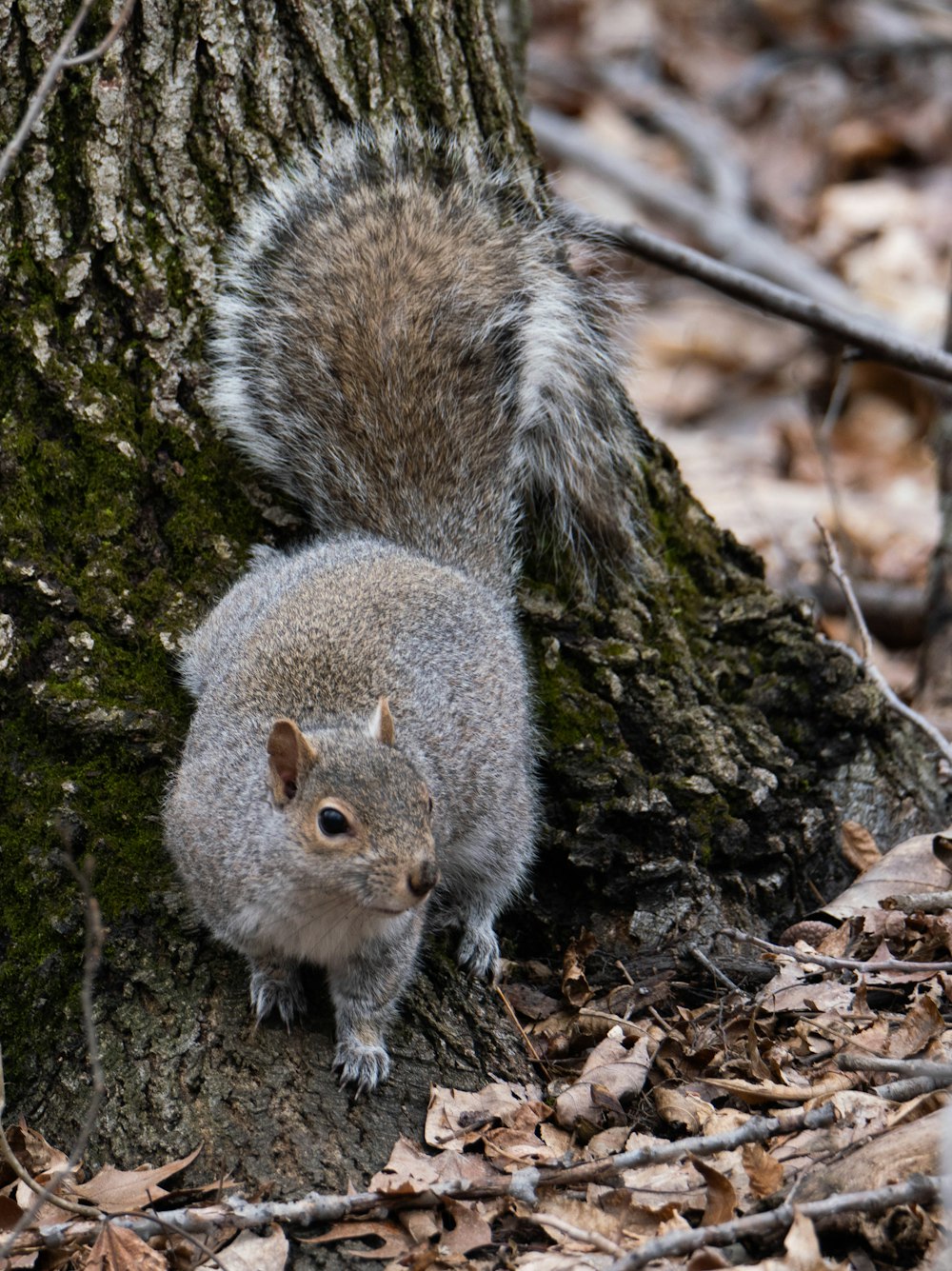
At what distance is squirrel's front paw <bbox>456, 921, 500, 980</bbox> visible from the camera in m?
3.15

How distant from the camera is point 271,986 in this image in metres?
2.78

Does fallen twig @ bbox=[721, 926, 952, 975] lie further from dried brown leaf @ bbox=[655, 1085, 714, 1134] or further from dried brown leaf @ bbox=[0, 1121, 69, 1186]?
dried brown leaf @ bbox=[0, 1121, 69, 1186]

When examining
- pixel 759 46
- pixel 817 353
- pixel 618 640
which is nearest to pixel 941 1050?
A: pixel 618 640

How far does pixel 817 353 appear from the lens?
7676mm

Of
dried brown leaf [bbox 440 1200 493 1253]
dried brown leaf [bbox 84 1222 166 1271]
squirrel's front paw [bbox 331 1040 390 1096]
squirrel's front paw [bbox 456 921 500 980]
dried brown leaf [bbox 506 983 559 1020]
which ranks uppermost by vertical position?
squirrel's front paw [bbox 456 921 500 980]

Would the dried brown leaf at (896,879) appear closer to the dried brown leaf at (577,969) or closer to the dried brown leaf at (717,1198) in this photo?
the dried brown leaf at (577,969)

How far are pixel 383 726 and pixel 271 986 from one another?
0.58m

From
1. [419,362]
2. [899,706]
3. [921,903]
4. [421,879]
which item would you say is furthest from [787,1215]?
[419,362]

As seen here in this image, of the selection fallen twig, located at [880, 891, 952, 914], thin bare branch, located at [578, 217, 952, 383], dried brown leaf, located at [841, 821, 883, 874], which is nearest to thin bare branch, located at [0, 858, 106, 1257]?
fallen twig, located at [880, 891, 952, 914]

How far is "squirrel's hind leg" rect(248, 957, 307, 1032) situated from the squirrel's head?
1.06 ft

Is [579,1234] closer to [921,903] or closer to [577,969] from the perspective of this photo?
[577,969]

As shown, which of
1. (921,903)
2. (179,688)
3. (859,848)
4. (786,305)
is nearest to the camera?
(921,903)

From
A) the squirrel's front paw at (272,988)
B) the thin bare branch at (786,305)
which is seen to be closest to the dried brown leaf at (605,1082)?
the squirrel's front paw at (272,988)

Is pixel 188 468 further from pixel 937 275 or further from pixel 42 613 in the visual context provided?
pixel 937 275
